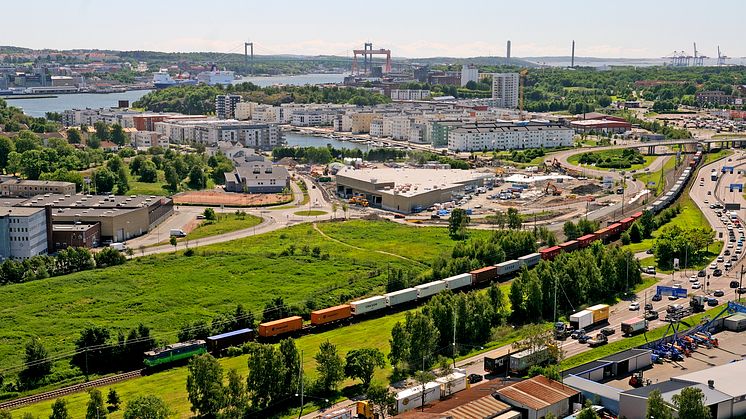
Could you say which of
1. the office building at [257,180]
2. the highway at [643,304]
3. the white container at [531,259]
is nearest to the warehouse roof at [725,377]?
the highway at [643,304]

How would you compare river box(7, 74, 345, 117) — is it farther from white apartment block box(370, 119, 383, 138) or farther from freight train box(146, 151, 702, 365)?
freight train box(146, 151, 702, 365)

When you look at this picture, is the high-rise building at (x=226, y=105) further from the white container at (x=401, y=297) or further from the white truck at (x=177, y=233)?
the white container at (x=401, y=297)

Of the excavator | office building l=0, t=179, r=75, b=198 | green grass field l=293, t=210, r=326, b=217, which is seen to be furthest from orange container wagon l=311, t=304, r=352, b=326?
the excavator

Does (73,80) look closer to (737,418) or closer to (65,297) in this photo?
(65,297)

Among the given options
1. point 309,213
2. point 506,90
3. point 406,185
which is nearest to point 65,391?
point 309,213

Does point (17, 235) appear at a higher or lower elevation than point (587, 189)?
higher

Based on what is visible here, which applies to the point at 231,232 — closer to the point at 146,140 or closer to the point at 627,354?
the point at 627,354
